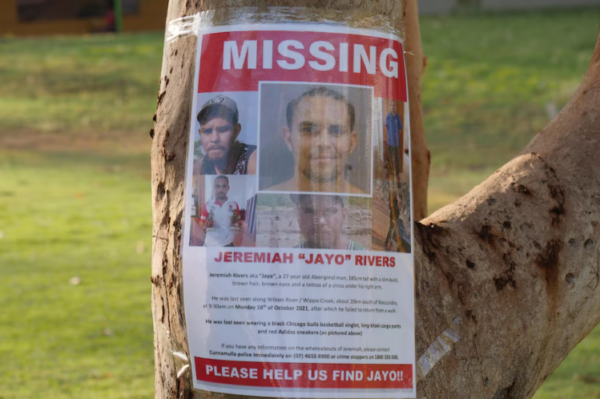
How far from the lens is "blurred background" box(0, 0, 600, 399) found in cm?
371

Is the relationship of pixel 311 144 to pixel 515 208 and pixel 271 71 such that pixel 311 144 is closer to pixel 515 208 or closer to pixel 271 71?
pixel 271 71

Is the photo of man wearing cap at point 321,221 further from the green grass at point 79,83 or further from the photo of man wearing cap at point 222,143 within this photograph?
the green grass at point 79,83

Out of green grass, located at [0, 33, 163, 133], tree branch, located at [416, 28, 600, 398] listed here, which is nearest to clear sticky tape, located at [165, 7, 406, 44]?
tree branch, located at [416, 28, 600, 398]

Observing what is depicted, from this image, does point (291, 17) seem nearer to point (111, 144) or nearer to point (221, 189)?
point (221, 189)

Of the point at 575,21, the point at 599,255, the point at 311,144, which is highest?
the point at 575,21

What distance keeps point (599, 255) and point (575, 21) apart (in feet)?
48.4

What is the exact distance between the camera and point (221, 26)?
1.29m

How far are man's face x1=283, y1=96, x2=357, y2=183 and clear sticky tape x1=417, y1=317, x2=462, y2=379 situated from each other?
36cm

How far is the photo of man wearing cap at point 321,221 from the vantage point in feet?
4.00

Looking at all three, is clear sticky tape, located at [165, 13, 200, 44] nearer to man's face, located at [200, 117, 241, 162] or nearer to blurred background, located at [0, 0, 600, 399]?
man's face, located at [200, 117, 241, 162]

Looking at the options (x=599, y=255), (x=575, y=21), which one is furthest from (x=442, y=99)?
(x=599, y=255)

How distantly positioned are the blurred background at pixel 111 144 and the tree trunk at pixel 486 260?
6.61 feet

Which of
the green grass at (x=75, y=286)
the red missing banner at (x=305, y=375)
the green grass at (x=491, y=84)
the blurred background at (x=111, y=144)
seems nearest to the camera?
the red missing banner at (x=305, y=375)

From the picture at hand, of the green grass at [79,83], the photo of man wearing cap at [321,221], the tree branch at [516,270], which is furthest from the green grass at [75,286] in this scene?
the green grass at [79,83]
